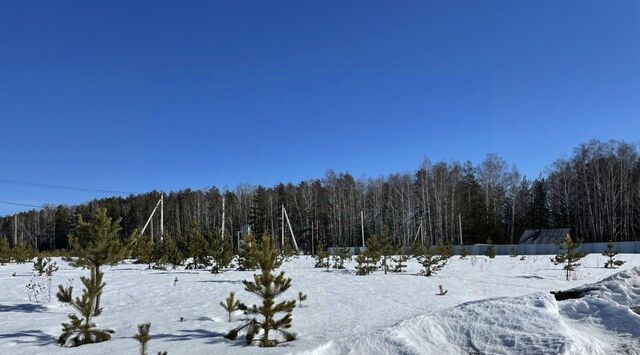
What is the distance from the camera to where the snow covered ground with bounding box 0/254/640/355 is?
6.11 m

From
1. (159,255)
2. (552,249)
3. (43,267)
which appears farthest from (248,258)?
(552,249)

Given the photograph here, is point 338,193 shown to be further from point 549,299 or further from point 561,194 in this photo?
point 549,299

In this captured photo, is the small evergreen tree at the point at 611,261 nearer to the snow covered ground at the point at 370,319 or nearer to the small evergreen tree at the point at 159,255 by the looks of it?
the snow covered ground at the point at 370,319

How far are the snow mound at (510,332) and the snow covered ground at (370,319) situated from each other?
0.01 metres

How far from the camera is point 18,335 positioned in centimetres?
882

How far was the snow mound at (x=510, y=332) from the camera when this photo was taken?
Result: 19.3 feet

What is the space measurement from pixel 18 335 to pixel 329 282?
10364mm

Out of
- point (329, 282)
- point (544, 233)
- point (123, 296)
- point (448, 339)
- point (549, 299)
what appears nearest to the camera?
point (448, 339)

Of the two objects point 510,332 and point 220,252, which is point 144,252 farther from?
point 510,332

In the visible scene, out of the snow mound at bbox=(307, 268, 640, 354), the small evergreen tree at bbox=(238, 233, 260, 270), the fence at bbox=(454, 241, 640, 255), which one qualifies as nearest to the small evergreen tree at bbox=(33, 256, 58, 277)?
the small evergreen tree at bbox=(238, 233, 260, 270)

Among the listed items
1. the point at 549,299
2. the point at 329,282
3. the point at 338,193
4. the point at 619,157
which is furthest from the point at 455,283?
the point at 338,193

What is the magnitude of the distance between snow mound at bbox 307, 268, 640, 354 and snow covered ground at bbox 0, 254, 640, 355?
0.01 metres

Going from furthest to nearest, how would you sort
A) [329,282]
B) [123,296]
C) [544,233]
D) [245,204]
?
[245,204]
[544,233]
[329,282]
[123,296]

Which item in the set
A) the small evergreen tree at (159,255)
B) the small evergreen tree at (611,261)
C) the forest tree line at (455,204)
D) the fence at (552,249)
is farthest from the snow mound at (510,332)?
the forest tree line at (455,204)
